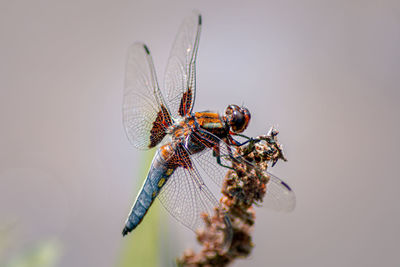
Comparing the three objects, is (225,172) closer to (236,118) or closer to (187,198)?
(187,198)

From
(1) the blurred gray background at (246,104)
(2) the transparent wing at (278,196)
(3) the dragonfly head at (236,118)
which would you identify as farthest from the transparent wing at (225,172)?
(1) the blurred gray background at (246,104)

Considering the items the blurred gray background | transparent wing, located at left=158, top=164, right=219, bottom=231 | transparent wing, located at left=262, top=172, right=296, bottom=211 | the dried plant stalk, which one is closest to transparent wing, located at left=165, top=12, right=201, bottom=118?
transparent wing, located at left=158, top=164, right=219, bottom=231

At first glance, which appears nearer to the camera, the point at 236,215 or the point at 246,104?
the point at 236,215

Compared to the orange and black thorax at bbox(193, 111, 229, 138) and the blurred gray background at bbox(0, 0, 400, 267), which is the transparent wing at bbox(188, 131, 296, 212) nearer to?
the orange and black thorax at bbox(193, 111, 229, 138)

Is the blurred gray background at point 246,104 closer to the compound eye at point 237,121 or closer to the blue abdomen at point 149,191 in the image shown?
the compound eye at point 237,121

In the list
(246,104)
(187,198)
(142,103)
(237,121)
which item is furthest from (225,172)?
(246,104)

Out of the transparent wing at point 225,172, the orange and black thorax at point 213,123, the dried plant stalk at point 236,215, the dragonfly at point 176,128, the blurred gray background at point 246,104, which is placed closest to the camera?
the dried plant stalk at point 236,215
